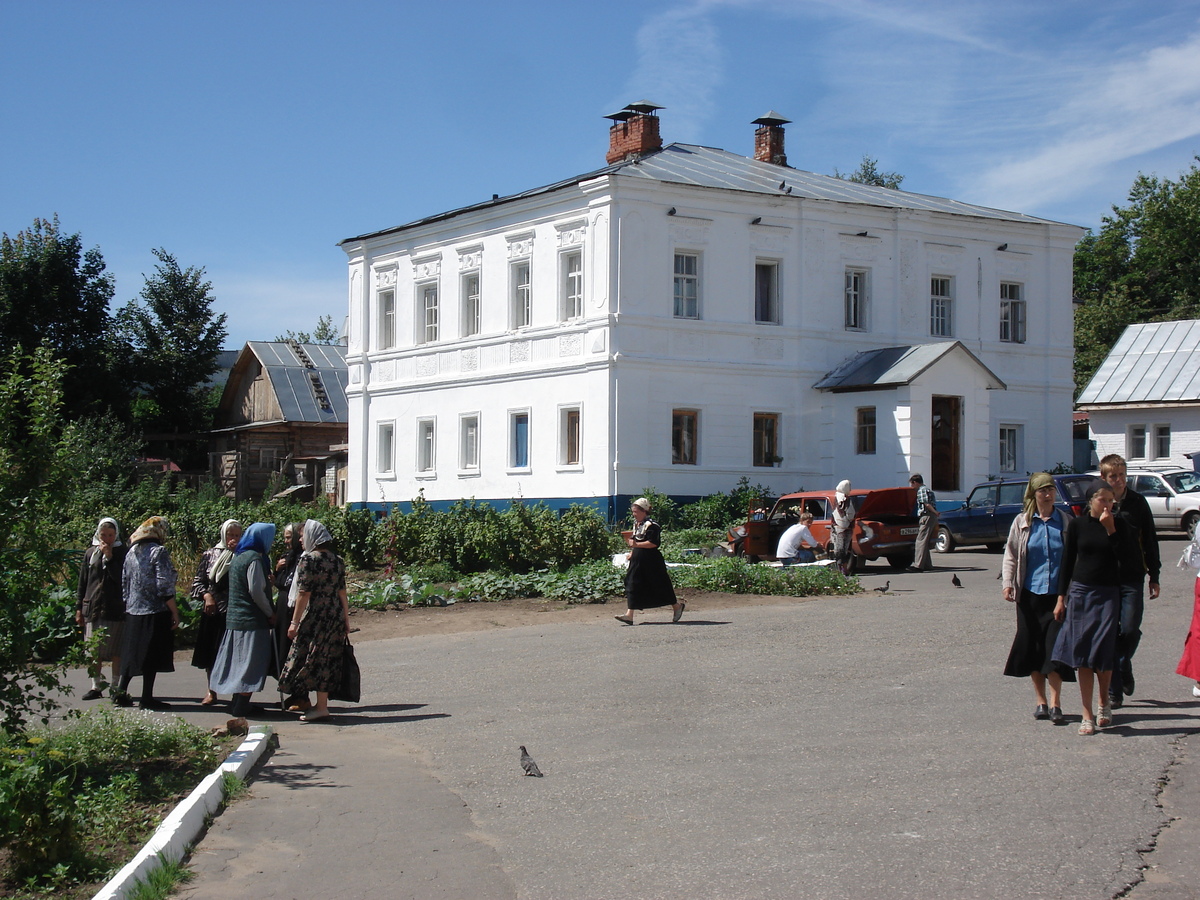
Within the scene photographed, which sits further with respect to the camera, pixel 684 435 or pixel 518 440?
pixel 518 440

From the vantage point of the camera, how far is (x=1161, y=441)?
39969 millimetres

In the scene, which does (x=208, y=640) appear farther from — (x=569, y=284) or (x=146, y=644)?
(x=569, y=284)

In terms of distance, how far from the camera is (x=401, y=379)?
40.3 m

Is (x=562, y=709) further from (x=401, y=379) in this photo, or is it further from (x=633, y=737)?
(x=401, y=379)

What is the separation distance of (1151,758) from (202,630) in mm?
8098

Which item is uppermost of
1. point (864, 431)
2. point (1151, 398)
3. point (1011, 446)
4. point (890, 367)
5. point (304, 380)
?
point (304, 380)

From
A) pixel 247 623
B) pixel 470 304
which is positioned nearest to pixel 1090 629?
pixel 247 623

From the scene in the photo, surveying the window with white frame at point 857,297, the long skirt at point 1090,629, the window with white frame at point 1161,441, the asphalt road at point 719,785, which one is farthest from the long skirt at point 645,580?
the window with white frame at point 1161,441

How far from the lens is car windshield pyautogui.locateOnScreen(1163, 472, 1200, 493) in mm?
30094

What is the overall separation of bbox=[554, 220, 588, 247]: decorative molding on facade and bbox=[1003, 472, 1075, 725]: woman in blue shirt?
24733 millimetres

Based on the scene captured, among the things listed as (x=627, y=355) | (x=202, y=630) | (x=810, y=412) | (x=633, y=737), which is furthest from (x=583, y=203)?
(x=633, y=737)

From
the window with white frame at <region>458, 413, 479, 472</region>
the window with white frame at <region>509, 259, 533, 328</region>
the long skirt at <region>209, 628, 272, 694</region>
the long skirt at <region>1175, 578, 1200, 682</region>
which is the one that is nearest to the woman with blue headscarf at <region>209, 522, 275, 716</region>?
the long skirt at <region>209, 628, 272, 694</region>

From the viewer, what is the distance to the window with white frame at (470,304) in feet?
125

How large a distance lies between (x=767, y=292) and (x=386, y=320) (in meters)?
12.8
